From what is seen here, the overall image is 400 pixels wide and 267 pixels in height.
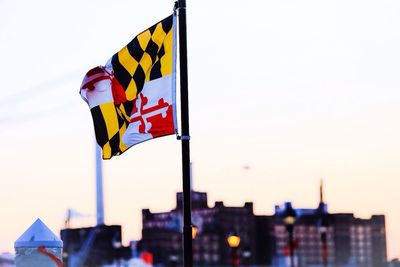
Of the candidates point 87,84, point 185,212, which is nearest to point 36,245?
point 87,84

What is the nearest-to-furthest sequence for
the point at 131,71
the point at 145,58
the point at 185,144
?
the point at 185,144, the point at 145,58, the point at 131,71

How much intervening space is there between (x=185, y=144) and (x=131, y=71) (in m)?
1.92

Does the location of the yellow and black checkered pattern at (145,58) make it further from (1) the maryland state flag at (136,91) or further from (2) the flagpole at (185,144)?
(2) the flagpole at (185,144)

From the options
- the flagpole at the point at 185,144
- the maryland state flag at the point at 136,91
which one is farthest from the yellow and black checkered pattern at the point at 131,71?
the flagpole at the point at 185,144

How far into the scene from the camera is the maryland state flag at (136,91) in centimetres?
1617

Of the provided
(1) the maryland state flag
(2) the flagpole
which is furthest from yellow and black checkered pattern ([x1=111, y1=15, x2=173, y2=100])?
(2) the flagpole

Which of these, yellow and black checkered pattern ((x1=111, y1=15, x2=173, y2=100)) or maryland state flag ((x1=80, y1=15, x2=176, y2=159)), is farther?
yellow and black checkered pattern ((x1=111, y1=15, x2=173, y2=100))

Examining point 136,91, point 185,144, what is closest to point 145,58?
point 136,91

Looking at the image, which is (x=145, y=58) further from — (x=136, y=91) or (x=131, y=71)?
(x=136, y=91)

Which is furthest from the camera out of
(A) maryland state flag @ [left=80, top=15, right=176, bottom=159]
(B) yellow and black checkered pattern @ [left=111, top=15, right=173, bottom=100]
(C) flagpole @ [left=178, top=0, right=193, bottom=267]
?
(B) yellow and black checkered pattern @ [left=111, top=15, right=173, bottom=100]

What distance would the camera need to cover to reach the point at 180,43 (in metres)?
16.1

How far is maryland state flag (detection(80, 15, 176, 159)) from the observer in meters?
16.2

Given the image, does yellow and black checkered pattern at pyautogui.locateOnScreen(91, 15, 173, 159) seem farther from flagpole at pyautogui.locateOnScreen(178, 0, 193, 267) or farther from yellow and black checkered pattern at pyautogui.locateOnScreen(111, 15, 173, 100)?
flagpole at pyautogui.locateOnScreen(178, 0, 193, 267)

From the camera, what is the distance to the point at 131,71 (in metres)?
17.0
